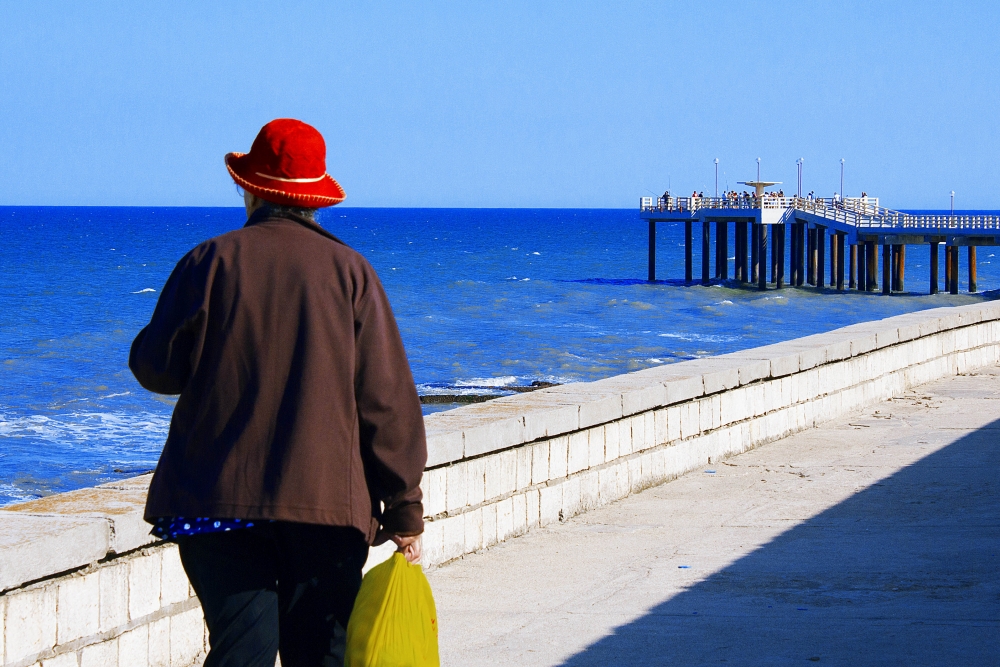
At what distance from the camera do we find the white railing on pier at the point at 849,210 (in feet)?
155

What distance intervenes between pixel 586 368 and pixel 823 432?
60.4 feet

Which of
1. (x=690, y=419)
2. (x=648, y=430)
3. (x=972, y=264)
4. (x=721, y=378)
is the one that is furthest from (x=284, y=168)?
(x=972, y=264)

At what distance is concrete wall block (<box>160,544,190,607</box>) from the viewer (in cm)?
400

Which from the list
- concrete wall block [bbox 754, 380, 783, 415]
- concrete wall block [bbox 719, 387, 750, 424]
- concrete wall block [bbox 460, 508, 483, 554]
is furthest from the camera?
concrete wall block [bbox 754, 380, 783, 415]

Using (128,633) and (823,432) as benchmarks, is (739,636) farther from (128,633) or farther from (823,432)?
(823,432)

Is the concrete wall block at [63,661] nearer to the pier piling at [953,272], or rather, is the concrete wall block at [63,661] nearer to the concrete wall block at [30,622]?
the concrete wall block at [30,622]

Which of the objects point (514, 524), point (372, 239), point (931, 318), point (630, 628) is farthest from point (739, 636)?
point (372, 239)

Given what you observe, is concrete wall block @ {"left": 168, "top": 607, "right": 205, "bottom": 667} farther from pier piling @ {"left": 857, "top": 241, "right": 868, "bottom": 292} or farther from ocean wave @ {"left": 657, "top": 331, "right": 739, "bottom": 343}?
pier piling @ {"left": 857, "top": 241, "right": 868, "bottom": 292}

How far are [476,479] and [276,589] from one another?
2.94 m

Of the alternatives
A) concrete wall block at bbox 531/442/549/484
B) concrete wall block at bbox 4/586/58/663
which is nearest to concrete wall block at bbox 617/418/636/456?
concrete wall block at bbox 531/442/549/484

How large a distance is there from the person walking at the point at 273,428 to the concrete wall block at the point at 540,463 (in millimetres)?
3289

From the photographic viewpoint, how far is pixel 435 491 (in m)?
5.27

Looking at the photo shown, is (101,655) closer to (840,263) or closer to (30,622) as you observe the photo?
(30,622)

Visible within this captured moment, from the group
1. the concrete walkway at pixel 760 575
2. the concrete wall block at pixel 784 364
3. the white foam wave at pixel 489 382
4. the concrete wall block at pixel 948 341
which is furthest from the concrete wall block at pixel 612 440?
the white foam wave at pixel 489 382
